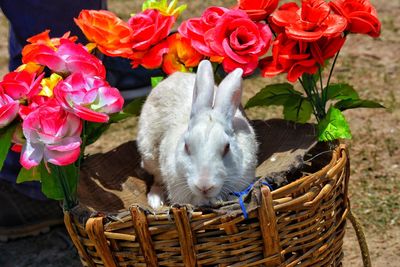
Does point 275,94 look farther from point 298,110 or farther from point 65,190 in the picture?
point 65,190

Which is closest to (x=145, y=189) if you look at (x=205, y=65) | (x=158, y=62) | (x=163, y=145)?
(x=163, y=145)

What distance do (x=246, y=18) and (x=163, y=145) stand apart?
0.51 meters

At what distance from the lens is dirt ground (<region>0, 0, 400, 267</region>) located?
297 cm

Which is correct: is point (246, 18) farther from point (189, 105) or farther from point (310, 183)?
point (310, 183)

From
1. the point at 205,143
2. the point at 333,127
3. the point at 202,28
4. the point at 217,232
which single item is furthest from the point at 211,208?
the point at 202,28

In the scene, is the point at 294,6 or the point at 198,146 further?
the point at 294,6

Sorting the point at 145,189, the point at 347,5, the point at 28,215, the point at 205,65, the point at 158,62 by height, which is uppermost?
the point at 347,5

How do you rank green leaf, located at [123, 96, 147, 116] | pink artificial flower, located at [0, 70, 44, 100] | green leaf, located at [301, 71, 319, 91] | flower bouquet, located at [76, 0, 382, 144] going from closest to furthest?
pink artificial flower, located at [0, 70, 44, 100] → flower bouquet, located at [76, 0, 382, 144] → green leaf, located at [301, 71, 319, 91] → green leaf, located at [123, 96, 147, 116]

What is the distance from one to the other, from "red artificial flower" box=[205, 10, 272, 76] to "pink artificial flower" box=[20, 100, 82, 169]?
583 mm

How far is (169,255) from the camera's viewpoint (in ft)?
6.55

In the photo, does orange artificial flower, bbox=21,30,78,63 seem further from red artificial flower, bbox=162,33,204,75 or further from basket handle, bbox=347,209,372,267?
basket handle, bbox=347,209,372,267

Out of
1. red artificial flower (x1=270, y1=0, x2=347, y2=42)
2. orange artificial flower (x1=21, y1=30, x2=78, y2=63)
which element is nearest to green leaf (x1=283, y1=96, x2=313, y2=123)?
red artificial flower (x1=270, y1=0, x2=347, y2=42)

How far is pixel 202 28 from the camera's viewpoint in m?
2.48

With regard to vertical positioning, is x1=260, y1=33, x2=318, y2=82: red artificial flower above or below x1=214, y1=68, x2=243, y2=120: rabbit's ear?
above
